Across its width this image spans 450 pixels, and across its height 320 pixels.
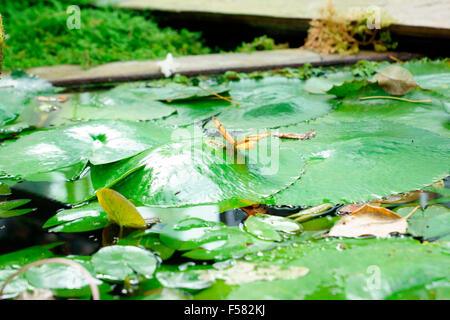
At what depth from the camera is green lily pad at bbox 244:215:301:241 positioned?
2.51 feet

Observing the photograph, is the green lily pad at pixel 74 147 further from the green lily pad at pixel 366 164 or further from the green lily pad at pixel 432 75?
the green lily pad at pixel 432 75

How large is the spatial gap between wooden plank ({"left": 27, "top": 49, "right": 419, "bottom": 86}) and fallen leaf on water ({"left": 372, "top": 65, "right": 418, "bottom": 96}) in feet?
2.81

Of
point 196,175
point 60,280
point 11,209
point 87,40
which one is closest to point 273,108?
point 196,175

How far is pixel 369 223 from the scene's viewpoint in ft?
2.59

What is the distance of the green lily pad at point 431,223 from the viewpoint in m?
0.75

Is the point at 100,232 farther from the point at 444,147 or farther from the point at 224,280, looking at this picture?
the point at 444,147

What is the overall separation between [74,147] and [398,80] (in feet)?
3.63

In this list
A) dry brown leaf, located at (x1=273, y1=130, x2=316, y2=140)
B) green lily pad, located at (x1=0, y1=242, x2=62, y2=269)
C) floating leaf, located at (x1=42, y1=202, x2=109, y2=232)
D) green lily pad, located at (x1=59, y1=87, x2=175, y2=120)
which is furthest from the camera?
green lily pad, located at (x1=59, y1=87, x2=175, y2=120)

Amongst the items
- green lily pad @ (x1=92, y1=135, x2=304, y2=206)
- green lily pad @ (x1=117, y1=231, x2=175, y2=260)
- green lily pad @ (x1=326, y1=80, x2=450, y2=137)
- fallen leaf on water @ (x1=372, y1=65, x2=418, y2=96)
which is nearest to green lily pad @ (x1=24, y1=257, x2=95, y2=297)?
green lily pad @ (x1=117, y1=231, x2=175, y2=260)

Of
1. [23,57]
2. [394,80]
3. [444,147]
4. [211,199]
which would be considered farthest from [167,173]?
[23,57]

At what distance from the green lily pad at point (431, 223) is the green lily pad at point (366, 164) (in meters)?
0.08

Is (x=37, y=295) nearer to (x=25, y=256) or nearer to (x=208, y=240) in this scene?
(x=25, y=256)

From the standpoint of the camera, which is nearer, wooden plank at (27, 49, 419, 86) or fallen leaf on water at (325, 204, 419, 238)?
fallen leaf on water at (325, 204, 419, 238)

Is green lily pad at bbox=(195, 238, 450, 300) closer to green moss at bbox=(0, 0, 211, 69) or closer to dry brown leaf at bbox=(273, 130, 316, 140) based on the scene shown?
dry brown leaf at bbox=(273, 130, 316, 140)
